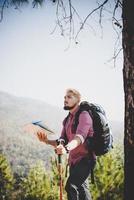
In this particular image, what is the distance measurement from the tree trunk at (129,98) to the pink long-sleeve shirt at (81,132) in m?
0.92

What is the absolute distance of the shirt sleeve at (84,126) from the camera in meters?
3.29

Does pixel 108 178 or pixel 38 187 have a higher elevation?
pixel 108 178

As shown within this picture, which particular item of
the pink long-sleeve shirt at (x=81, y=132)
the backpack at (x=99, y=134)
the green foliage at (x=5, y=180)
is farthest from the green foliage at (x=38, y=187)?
the backpack at (x=99, y=134)

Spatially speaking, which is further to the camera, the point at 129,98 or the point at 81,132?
the point at 81,132

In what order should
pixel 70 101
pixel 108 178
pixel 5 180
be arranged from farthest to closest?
pixel 5 180, pixel 108 178, pixel 70 101

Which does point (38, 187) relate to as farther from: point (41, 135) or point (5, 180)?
point (41, 135)

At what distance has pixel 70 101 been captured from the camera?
374cm

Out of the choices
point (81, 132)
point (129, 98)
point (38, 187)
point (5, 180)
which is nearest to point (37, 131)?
point (81, 132)

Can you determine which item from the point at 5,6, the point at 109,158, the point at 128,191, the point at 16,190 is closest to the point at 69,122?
the point at 128,191

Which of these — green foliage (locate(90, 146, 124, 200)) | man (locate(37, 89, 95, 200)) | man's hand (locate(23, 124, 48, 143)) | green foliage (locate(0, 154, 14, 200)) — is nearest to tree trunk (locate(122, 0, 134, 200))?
man (locate(37, 89, 95, 200))

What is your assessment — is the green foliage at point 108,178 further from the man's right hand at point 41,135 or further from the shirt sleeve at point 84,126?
the shirt sleeve at point 84,126

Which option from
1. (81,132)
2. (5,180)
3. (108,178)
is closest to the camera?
(81,132)

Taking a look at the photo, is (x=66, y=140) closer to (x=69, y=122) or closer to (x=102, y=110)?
(x=69, y=122)

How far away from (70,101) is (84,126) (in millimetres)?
522
